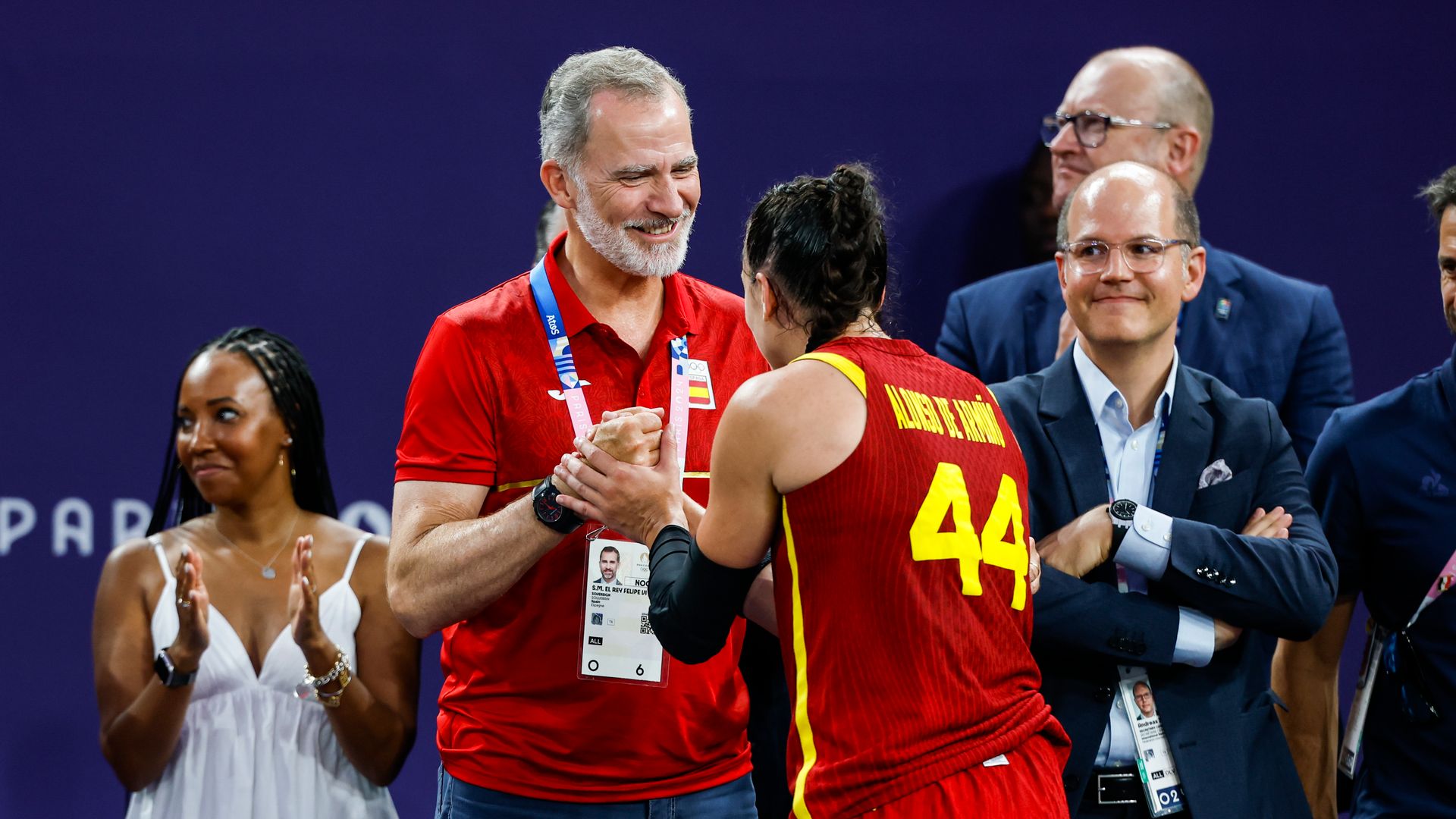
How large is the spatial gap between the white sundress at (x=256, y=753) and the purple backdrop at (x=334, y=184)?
2.85 feet

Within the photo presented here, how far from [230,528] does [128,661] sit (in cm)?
37

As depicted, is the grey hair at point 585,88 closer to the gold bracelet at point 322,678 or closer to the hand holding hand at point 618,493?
the hand holding hand at point 618,493

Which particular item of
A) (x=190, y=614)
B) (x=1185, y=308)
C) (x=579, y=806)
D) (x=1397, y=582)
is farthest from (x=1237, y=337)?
(x=190, y=614)

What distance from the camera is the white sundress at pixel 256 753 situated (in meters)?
3.20

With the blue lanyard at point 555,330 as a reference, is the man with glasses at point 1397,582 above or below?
below

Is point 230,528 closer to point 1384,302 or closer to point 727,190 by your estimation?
point 727,190

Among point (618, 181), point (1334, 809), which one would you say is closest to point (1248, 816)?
point (1334, 809)

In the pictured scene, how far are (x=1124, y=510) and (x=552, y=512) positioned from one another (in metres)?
0.96

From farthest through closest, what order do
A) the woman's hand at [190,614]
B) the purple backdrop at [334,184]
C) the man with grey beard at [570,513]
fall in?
1. the purple backdrop at [334,184]
2. the woman's hand at [190,614]
3. the man with grey beard at [570,513]

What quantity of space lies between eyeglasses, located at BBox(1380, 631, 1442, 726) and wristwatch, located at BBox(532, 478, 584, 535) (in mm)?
1572

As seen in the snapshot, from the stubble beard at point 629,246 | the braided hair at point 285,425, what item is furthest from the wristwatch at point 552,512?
the braided hair at point 285,425

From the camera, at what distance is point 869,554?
1.84 metres

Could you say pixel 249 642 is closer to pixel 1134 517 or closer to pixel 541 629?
pixel 541 629

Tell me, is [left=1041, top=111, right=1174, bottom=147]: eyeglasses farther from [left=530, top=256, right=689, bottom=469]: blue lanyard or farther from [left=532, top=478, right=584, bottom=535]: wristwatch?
[left=532, top=478, right=584, bottom=535]: wristwatch
